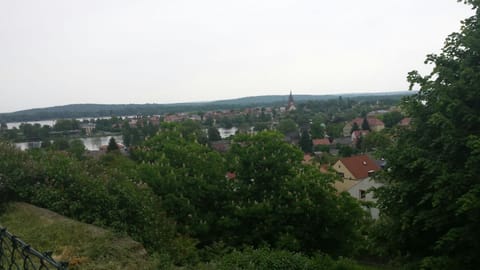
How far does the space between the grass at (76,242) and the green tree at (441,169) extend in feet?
15.2

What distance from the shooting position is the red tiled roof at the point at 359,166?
33519 millimetres

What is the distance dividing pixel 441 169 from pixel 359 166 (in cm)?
2840

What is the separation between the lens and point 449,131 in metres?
6.93

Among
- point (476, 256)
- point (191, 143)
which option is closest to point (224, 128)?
point (191, 143)

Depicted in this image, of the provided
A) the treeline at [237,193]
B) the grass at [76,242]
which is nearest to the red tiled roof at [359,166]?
the treeline at [237,193]

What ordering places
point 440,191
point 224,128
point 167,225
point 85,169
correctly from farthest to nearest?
point 224,128 < point 85,169 < point 167,225 < point 440,191

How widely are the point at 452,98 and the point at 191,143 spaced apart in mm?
8718

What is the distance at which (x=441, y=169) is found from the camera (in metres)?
6.82

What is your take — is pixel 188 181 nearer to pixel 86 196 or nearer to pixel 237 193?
pixel 237 193

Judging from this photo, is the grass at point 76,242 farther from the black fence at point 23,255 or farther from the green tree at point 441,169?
the green tree at point 441,169

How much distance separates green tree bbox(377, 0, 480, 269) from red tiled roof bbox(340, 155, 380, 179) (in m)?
25.8

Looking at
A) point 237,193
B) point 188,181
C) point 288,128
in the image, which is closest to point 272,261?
point 237,193

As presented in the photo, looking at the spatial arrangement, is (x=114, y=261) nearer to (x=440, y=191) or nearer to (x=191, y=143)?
(x=440, y=191)

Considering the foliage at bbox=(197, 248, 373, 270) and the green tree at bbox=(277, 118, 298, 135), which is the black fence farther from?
the green tree at bbox=(277, 118, 298, 135)
